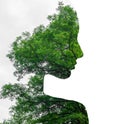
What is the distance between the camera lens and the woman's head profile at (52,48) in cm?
2461

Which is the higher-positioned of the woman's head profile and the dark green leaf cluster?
the woman's head profile

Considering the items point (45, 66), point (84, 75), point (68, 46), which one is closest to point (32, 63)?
point (45, 66)

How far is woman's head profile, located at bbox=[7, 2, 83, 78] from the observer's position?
24609 mm

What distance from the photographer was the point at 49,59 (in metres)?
24.8

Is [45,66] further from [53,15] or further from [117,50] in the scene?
[117,50]

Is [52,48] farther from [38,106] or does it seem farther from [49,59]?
[38,106]

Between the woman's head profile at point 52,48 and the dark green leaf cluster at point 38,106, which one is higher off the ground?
the woman's head profile at point 52,48

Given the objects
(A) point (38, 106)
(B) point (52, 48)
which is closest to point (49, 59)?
(B) point (52, 48)

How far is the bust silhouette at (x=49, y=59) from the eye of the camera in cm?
2428

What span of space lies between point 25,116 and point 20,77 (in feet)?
8.68

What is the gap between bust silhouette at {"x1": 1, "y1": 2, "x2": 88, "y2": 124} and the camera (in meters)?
24.3

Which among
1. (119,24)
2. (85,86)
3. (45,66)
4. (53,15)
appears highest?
(53,15)

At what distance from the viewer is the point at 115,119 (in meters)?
1.58

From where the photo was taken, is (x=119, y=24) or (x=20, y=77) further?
(x=20, y=77)
